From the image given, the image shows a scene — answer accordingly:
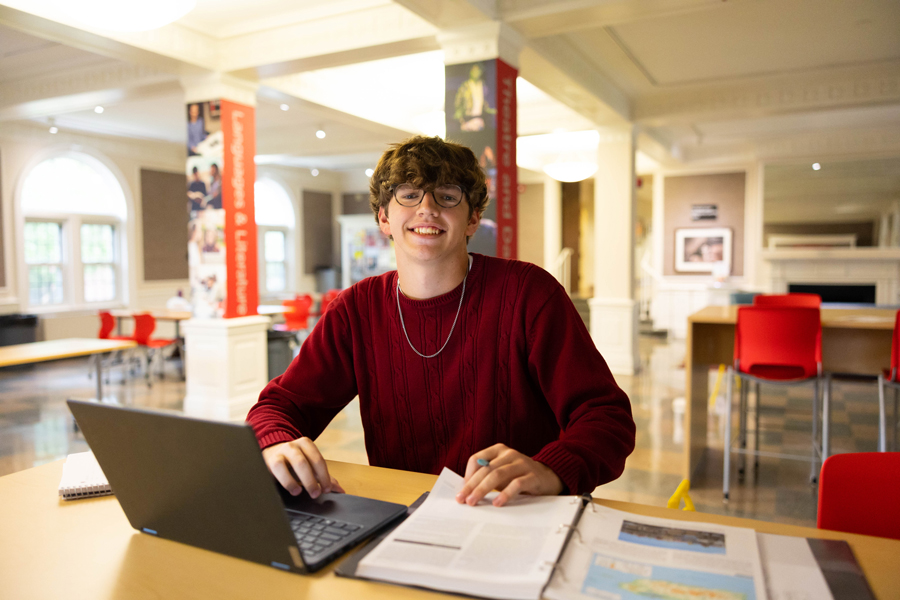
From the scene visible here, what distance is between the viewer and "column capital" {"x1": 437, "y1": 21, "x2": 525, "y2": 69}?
13.2ft

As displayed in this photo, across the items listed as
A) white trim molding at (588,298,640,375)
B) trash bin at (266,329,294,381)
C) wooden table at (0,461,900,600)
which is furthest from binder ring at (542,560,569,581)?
white trim molding at (588,298,640,375)

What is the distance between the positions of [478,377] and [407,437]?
9.0 inches

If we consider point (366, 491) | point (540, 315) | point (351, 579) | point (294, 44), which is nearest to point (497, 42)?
point (294, 44)

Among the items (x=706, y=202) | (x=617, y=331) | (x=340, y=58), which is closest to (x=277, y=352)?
(x=340, y=58)

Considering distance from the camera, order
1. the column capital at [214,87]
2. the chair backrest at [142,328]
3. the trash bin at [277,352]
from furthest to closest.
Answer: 1. the chair backrest at [142,328]
2. the trash bin at [277,352]
3. the column capital at [214,87]

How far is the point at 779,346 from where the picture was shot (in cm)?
340

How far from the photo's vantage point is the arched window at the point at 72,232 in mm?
8555

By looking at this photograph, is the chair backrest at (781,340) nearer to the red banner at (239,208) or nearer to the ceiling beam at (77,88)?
the red banner at (239,208)

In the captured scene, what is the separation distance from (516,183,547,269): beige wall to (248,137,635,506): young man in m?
11.3

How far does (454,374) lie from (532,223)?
11.7 m

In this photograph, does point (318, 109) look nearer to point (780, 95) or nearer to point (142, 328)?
point (142, 328)

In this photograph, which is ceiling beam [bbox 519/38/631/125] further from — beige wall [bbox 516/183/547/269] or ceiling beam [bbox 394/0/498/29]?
beige wall [bbox 516/183/547/269]

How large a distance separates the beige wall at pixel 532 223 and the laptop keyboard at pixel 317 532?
11881mm

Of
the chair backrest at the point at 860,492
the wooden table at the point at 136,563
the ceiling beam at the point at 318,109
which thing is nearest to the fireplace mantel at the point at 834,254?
the ceiling beam at the point at 318,109
